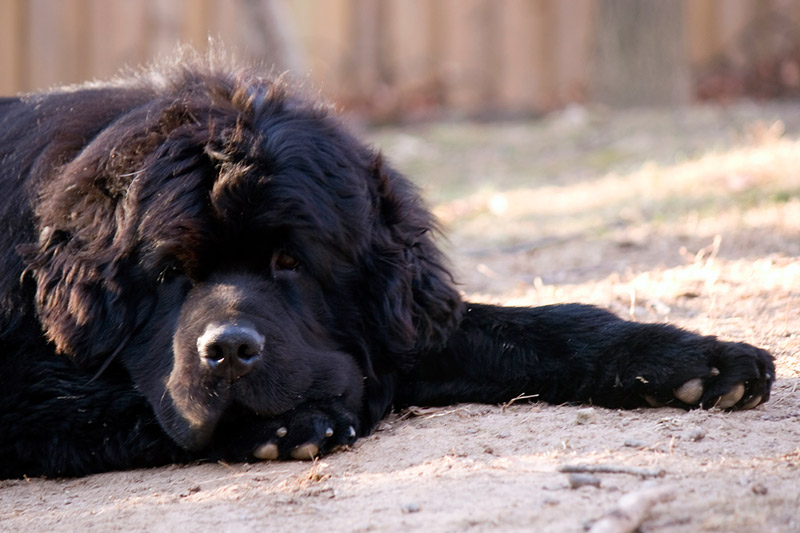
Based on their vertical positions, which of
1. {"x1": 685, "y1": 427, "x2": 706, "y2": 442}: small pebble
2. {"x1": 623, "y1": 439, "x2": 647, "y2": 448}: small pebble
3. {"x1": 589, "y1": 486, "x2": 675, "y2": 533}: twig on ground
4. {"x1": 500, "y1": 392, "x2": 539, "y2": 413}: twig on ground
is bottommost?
{"x1": 589, "y1": 486, "x2": 675, "y2": 533}: twig on ground

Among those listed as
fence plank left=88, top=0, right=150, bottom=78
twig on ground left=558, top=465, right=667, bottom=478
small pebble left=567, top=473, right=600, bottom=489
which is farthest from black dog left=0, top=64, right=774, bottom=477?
fence plank left=88, top=0, right=150, bottom=78

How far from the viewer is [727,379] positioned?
297 centimetres

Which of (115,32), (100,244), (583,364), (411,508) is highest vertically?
(115,32)

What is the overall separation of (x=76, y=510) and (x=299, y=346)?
0.78 metres

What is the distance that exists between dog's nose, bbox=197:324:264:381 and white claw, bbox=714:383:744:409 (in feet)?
4.59

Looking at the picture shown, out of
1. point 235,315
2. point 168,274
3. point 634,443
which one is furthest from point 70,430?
point 634,443

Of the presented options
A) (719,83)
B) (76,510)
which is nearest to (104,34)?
(719,83)

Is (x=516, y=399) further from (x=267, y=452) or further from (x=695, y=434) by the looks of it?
(x=267, y=452)

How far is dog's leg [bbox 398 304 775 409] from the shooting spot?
9.78 feet

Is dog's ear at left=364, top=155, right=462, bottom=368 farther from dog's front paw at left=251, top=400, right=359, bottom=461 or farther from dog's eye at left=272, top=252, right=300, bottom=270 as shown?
dog's front paw at left=251, top=400, right=359, bottom=461

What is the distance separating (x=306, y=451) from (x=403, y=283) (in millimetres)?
723

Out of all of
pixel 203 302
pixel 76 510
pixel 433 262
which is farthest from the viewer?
pixel 433 262

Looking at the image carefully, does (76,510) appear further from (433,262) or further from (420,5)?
(420,5)

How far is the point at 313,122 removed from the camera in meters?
3.34
